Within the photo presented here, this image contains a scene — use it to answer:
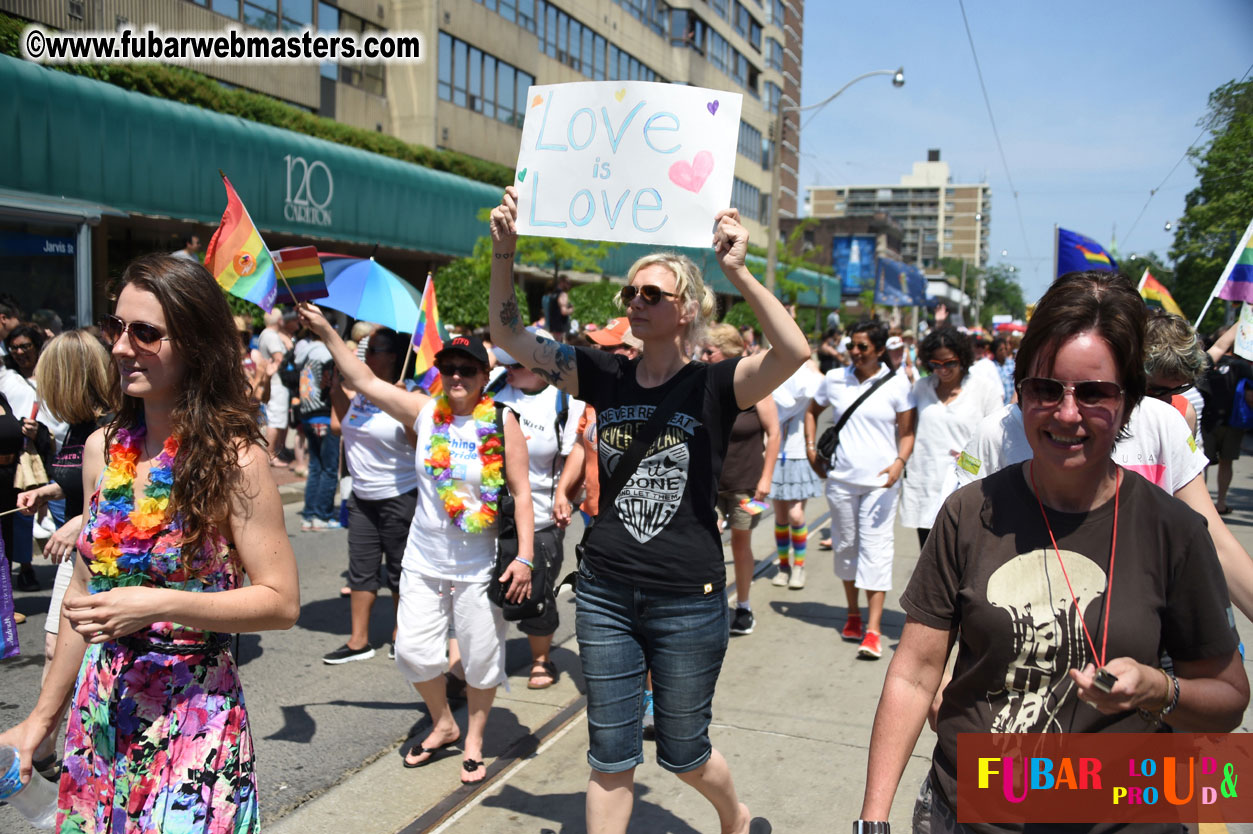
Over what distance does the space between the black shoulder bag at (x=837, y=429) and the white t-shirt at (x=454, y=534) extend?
2.90 metres

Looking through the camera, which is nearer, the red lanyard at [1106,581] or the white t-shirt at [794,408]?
the red lanyard at [1106,581]

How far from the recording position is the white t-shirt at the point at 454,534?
4375 mm

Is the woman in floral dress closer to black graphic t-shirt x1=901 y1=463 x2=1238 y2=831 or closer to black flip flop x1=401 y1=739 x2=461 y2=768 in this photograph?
black graphic t-shirt x1=901 y1=463 x2=1238 y2=831

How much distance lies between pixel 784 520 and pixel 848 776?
3438 millimetres

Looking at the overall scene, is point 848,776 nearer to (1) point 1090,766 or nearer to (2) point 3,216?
(1) point 1090,766

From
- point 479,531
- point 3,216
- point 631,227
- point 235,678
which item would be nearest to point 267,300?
point 479,531

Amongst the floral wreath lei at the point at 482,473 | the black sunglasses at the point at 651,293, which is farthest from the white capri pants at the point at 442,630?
the black sunglasses at the point at 651,293

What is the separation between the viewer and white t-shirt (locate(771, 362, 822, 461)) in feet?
24.8

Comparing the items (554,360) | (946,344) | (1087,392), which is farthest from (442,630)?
(946,344)

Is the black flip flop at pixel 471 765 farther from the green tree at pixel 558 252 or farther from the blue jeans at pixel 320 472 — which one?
the green tree at pixel 558 252

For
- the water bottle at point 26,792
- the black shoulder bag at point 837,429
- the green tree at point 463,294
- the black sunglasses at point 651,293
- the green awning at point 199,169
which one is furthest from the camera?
the green tree at point 463,294

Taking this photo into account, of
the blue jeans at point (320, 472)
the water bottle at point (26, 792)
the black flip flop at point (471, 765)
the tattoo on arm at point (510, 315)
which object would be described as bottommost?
the black flip flop at point (471, 765)

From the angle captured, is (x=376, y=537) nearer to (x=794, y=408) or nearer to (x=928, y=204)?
(x=794, y=408)

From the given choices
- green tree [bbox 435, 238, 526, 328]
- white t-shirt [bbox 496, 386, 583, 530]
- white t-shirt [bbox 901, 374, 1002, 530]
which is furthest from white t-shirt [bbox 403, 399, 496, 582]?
green tree [bbox 435, 238, 526, 328]
